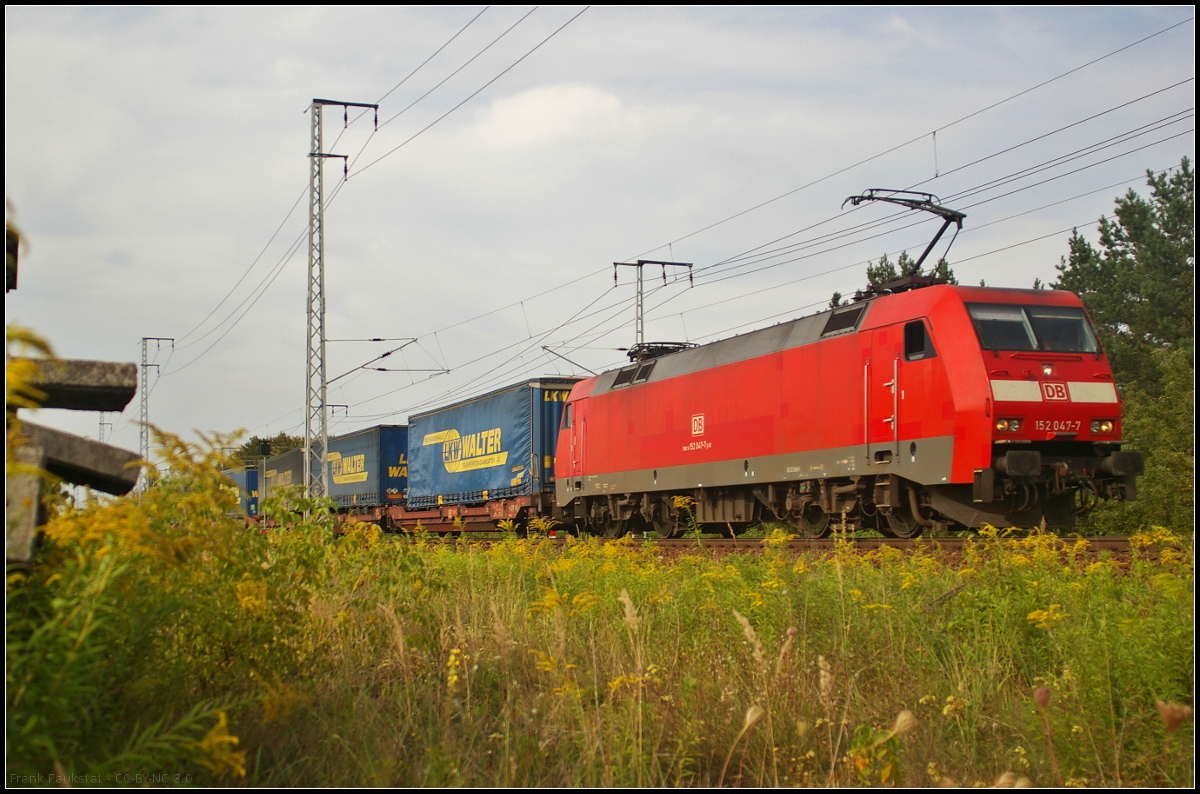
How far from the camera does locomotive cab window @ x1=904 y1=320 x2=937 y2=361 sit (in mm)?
12539

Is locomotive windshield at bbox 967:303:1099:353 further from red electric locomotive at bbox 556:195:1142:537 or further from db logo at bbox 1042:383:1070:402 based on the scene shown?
db logo at bbox 1042:383:1070:402

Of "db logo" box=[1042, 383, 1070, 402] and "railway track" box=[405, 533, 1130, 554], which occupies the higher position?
"db logo" box=[1042, 383, 1070, 402]

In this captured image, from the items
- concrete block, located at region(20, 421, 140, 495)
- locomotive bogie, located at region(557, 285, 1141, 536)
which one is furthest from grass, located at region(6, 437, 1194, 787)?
locomotive bogie, located at region(557, 285, 1141, 536)

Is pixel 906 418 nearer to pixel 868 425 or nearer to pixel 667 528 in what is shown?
pixel 868 425

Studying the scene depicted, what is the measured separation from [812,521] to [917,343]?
4108mm

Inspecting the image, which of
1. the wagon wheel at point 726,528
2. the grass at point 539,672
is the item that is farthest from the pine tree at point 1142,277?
the grass at point 539,672

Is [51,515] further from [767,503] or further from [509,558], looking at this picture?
[767,503]

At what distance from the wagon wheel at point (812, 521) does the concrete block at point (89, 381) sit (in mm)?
12588

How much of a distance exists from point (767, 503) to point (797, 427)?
65.9 inches

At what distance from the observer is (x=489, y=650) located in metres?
6.16

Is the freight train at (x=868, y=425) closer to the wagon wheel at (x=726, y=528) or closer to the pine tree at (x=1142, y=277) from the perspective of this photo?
the wagon wheel at (x=726, y=528)

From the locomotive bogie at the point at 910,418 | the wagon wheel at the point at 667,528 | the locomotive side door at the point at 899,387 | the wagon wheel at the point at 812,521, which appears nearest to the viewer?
the locomotive bogie at the point at 910,418

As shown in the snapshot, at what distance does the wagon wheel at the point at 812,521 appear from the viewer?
15.1 m

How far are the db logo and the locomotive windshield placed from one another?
58 cm
